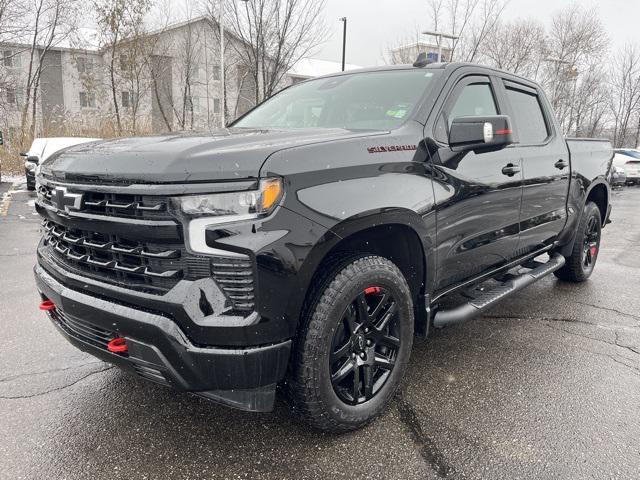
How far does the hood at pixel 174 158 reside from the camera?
1.84 meters

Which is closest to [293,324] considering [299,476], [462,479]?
[299,476]

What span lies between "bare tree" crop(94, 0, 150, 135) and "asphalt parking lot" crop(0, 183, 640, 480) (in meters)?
20.2

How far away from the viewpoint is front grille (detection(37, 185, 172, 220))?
1.85 metres

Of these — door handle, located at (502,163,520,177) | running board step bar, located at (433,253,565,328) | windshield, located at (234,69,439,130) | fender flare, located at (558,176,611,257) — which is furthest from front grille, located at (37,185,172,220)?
fender flare, located at (558,176,611,257)

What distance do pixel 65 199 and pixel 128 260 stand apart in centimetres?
43

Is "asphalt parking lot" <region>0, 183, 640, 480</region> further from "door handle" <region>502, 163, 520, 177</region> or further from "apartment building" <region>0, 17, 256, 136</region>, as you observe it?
"apartment building" <region>0, 17, 256, 136</region>

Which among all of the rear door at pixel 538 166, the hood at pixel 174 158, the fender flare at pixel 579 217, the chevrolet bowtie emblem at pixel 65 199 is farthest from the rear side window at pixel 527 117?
the chevrolet bowtie emblem at pixel 65 199

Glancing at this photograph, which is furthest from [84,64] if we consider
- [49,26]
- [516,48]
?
[516,48]

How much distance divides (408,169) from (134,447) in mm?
1865

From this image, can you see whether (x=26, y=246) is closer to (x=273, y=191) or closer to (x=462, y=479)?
(x=273, y=191)

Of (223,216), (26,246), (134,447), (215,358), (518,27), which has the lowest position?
(26,246)

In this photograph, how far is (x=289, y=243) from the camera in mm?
1890

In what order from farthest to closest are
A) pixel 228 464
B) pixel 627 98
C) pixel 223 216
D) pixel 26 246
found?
pixel 627 98, pixel 26 246, pixel 228 464, pixel 223 216

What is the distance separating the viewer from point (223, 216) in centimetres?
183
